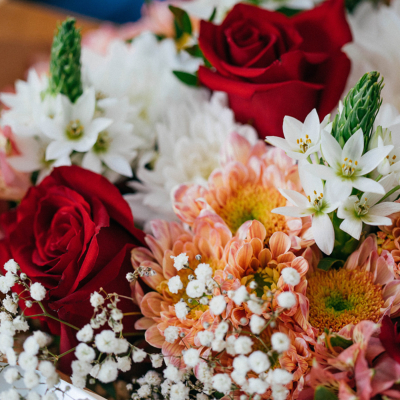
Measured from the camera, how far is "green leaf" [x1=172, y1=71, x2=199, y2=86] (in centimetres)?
57

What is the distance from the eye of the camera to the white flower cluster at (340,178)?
1.10 feet

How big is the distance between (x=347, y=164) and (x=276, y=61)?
0.19 metres

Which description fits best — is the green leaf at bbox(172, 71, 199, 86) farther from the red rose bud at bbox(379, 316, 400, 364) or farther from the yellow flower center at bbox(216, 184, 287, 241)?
the red rose bud at bbox(379, 316, 400, 364)

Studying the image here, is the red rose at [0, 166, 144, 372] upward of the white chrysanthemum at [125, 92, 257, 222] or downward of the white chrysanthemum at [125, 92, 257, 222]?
downward

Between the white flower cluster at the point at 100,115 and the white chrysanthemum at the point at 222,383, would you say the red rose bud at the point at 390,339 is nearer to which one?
the white chrysanthemum at the point at 222,383

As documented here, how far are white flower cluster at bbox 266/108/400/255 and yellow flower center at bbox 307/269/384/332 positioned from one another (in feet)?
0.18

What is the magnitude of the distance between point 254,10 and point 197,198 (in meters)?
0.28

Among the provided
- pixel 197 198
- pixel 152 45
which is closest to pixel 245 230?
pixel 197 198

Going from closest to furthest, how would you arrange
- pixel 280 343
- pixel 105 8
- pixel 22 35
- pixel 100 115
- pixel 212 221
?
pixel 280 343 < pixel 212 221 < pixel 100 115 < pixel 22 35 < pixel 105 8

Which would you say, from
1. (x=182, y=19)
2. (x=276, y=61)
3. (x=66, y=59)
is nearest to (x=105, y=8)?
(x=182, y=19)

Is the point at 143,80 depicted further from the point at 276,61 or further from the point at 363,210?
the point at 363,210

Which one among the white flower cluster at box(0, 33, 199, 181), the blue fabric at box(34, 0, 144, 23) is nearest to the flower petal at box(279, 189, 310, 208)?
the white flower cluster at box(0, 33, 199, 181)

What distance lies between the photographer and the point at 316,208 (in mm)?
360

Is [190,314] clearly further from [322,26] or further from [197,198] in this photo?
[322,26]
